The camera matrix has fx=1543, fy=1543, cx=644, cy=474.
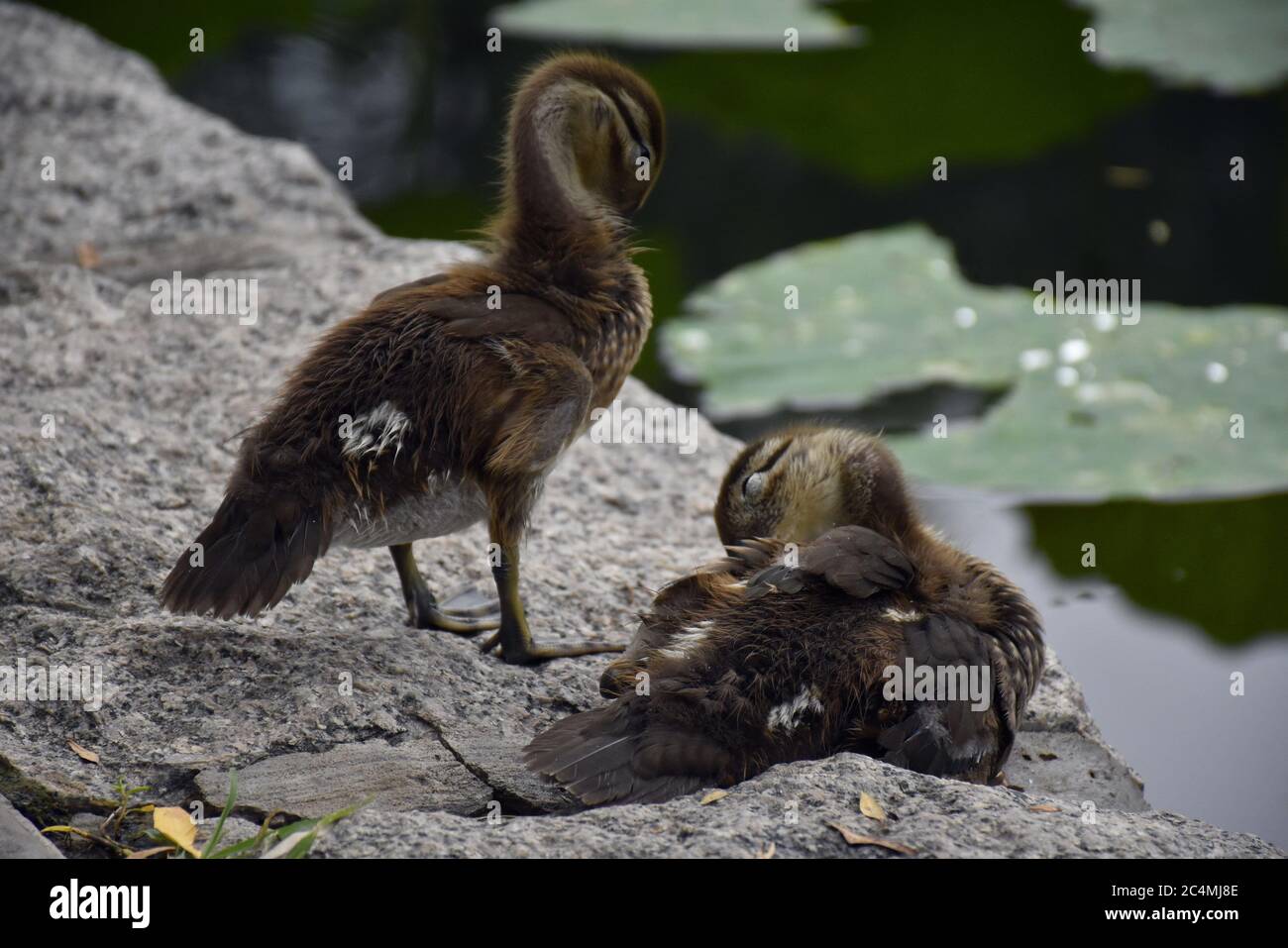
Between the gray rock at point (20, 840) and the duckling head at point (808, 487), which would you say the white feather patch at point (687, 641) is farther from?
the gray rock at point (20, 840)

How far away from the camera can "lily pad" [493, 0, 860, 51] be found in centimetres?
948

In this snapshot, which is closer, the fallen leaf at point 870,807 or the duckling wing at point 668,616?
the fallen leaf at point 870,807

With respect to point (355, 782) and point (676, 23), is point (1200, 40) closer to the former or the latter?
point (676, 23)

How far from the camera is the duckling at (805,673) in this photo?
3102mm

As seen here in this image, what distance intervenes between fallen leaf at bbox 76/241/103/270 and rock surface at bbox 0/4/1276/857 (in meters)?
0.02

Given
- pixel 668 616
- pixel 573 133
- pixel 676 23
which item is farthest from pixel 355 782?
pixel 676 23

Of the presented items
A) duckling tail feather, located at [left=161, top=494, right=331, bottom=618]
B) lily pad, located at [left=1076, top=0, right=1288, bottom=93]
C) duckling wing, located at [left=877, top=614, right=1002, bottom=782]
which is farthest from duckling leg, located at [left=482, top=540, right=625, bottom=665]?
lily pad, located at [left=1076, top=0, right=1288, bottom=93]

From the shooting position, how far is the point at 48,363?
4715mm

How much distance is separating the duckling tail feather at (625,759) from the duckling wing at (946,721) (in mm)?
409

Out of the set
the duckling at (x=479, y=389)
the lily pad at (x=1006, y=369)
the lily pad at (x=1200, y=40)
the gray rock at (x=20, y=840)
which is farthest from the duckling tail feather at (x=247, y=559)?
the lily pad at (x=1200, y=40)

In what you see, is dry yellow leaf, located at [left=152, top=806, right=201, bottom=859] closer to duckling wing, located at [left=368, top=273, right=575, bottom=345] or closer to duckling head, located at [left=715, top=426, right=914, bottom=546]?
duckling wing, located at [left=368, top=273, right=575, bottom=345]

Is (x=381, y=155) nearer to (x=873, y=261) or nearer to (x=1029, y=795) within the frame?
(x=873, y=261)

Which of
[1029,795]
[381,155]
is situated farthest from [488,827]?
[381,155]
